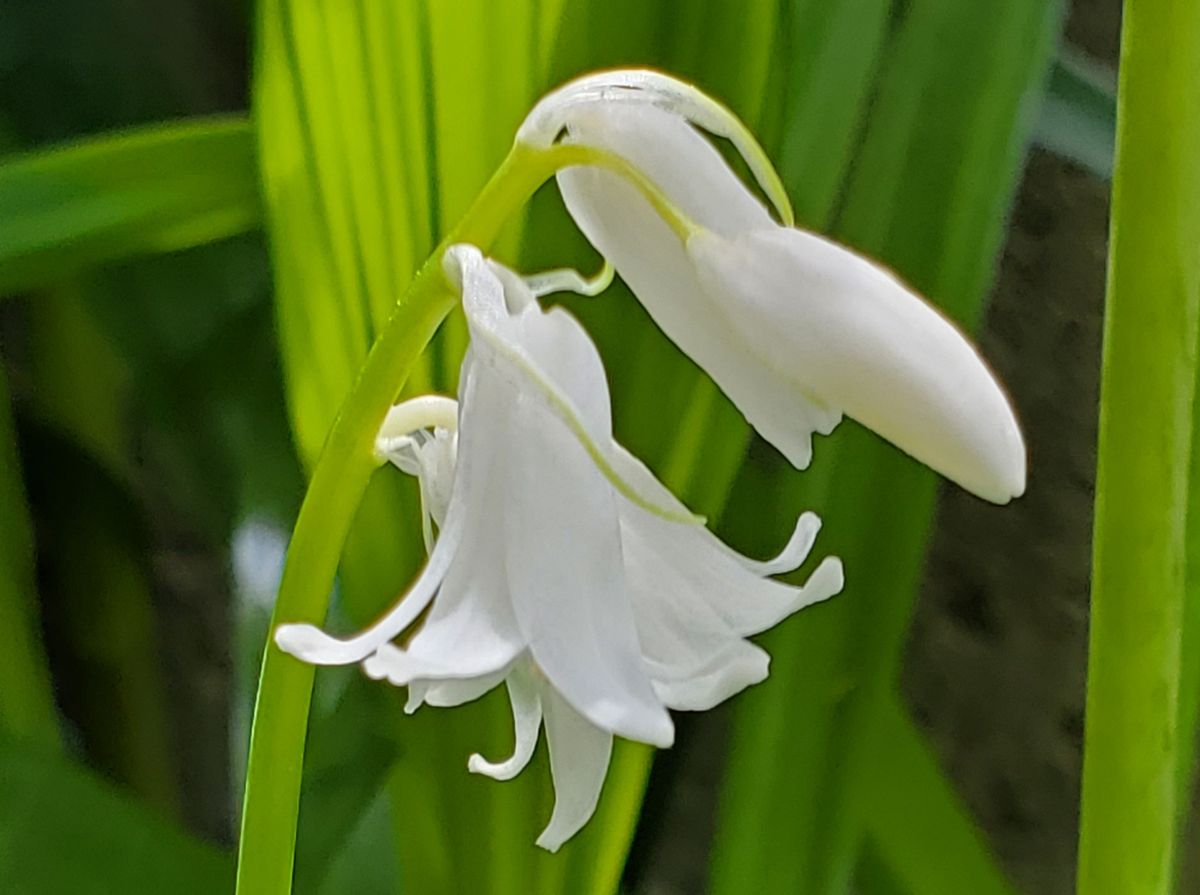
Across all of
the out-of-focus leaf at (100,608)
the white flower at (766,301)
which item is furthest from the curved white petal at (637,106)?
the out-of-focus leaf at (100,608)

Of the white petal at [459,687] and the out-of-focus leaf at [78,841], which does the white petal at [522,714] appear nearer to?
the white petal at [459,687]

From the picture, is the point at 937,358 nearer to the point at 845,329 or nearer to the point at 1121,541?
the point at 845,329

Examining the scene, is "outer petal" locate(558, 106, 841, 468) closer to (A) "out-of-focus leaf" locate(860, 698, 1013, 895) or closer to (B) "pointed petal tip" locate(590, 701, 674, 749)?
(B) "pointed petal tip" locate(590, 701, 674, 749)

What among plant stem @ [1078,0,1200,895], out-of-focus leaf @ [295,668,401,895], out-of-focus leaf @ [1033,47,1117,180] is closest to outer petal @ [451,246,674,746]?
plant stem @ [1078,0,1200,895]

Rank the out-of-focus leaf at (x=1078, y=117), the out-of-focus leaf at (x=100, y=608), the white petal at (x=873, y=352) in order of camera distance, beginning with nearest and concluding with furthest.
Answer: the white petal at (x=873, y=352) → the out-of-focus leaf at (x=1078, y=117) → the out-of-focus leaf at (x=100, y=608)

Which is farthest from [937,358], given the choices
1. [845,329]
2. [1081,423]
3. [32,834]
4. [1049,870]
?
[1049,870]
